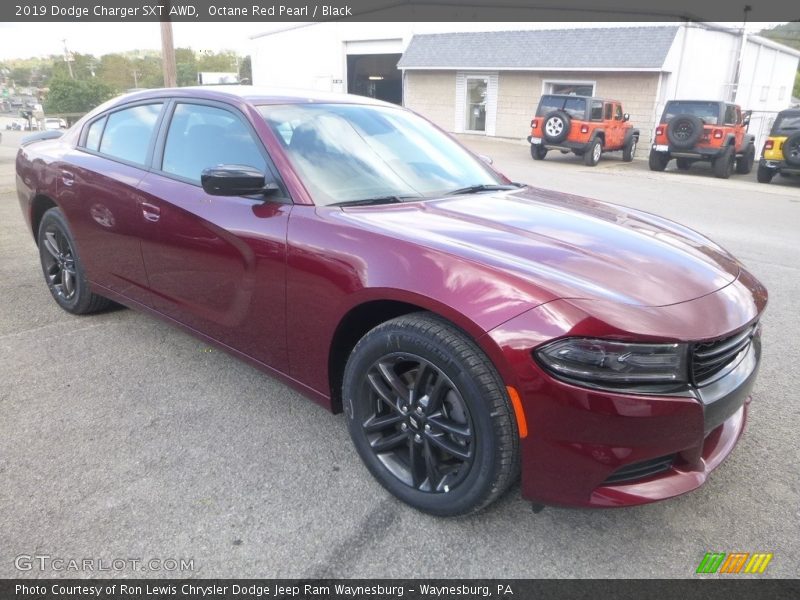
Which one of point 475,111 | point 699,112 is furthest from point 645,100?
point 475,111

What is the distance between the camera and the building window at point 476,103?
25.9m

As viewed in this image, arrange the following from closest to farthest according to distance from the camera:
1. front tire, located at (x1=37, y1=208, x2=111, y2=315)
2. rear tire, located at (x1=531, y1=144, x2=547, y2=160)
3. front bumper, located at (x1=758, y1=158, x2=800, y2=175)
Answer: front tire, located at (x1=37, y1=208, x2=111, y2=315)
front bumper, located at (x1=758, y1=158, x2=800, y2=175)
rear tire, located at (x1=531, y1=144, x2=547, y2=160)

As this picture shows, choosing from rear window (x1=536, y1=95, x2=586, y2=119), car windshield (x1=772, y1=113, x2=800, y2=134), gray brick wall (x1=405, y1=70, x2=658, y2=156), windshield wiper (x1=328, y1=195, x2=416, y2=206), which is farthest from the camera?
gray brick wall (x1=405, y1=70, x2=658, y2=156)

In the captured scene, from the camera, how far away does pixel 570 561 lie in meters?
2.19

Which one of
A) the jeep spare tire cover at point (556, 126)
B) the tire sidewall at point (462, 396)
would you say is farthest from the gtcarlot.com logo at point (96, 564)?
the jeep spare tire cover at point (556, 126)

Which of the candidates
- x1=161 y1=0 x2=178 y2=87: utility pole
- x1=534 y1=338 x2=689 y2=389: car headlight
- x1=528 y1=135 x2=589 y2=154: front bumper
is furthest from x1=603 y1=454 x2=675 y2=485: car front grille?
x1=528 y1=135 x2=589 y2=154: front bumper

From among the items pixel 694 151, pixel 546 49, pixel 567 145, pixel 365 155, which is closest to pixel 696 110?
pixel 694 151

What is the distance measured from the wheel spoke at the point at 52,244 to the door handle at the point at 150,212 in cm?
147

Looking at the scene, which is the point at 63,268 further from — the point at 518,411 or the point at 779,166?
the point at 779,166

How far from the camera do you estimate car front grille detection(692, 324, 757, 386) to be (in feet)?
6.61

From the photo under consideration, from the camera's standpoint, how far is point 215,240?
294 centimetres

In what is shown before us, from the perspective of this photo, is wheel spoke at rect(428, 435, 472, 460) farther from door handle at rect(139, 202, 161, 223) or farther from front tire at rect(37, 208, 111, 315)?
front tire at rect(37, 208, 111, 315)

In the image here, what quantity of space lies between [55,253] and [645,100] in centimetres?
2127
